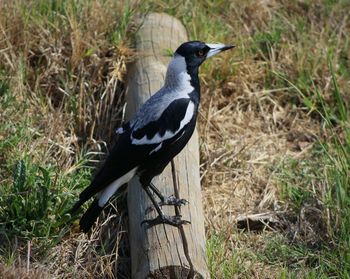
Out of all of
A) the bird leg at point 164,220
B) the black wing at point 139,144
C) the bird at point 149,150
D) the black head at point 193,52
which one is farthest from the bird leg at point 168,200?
the black head at point 193,52

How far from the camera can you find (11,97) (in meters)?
4.69

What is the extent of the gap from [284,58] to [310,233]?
167 centimetres

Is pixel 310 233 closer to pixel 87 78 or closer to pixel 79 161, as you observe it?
pixel 79 161

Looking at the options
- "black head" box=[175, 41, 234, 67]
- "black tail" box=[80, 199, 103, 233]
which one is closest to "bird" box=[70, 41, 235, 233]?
"black tail" box=[80, 199, 103, 233]

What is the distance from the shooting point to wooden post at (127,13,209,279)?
3.53m

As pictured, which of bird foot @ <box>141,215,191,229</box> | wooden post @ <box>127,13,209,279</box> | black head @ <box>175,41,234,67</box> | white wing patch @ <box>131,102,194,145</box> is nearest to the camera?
wooden post @ <box>127,13,209,279</box>

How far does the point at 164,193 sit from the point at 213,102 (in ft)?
4.12

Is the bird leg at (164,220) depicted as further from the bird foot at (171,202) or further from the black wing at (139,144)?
the black wing at (139,144)

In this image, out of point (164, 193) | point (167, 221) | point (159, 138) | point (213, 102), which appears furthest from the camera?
point (213, 102)

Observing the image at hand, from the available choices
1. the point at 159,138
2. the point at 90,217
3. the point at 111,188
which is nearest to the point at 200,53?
the point at 159,138

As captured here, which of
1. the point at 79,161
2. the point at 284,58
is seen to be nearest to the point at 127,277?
the point at 79,161

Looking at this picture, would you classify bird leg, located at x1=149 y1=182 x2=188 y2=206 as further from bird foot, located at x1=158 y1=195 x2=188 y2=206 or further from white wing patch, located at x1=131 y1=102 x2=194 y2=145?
white wing patch, located at x1=131 y1=102 x2=194 y2=145

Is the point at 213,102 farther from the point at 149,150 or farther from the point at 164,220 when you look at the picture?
the point at 164,220

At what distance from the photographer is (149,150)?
3857 mm
